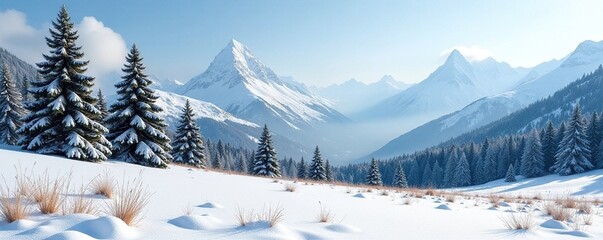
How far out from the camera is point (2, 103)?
38.6m

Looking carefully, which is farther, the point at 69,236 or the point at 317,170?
the point at 317,170

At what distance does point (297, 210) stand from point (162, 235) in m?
2.84

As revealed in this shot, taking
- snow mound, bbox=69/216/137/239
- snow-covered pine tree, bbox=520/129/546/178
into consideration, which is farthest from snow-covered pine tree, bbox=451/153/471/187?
snow mound, bbox=69/216/137/239

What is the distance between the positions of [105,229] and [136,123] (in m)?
18.1

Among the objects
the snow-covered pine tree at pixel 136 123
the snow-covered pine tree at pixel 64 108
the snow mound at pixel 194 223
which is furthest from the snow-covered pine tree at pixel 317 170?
the snow mound at pixel 194 223

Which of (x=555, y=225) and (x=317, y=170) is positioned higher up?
(x=317, y=170)

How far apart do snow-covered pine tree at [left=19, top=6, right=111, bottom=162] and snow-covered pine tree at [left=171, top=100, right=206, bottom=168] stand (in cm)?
2090

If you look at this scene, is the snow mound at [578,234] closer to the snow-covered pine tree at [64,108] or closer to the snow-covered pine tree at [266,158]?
the snow-covered pine tree at [64,108]

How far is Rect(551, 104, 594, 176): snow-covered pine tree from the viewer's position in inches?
1918

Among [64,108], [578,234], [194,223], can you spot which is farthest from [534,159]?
[194,223]

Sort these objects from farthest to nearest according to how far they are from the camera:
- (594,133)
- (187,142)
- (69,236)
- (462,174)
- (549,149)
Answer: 1. (462,174)
2. (549,149)
3. (594,133)
4. (187,142)
5. (69,236)

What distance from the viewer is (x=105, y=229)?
9.11ft

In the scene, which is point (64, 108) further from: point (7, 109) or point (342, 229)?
point (7, 109)

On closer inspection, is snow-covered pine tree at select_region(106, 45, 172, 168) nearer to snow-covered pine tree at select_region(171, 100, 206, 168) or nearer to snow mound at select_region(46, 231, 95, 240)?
snow-covered pine tree at select_region(171, 100, 206, 168)
